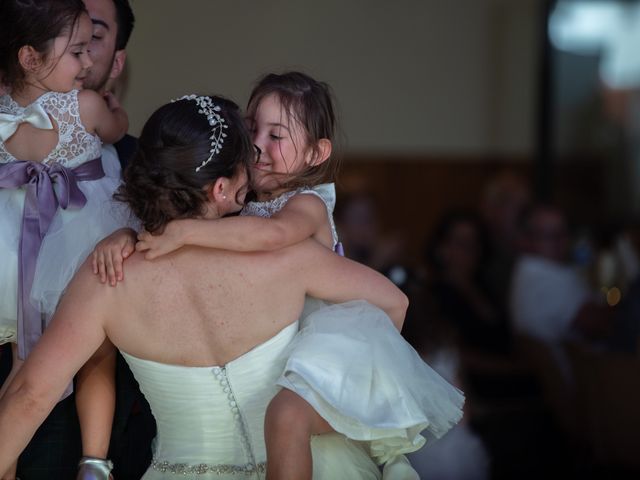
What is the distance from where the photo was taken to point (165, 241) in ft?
6.57

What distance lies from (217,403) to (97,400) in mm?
337

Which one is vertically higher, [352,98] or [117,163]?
[117,163]

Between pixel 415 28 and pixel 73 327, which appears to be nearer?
pixel 73 327

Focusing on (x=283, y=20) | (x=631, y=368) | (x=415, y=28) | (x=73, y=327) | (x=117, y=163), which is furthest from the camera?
(x=415, y=28)

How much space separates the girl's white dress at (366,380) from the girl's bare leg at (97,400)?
1.56ft

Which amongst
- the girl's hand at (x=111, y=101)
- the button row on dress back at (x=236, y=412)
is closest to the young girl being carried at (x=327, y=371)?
the button row on dress back at (x=236, y=412)

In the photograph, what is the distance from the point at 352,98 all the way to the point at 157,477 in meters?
5.37

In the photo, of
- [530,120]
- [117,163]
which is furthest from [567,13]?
[117,163]

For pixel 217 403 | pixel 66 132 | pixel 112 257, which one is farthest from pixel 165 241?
pixel 66 132

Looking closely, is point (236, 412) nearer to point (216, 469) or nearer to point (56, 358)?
point (216, 469)

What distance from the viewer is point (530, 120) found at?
788cm

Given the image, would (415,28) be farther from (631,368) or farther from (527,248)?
(631,368)

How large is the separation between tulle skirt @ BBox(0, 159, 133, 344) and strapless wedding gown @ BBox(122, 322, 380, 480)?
0.26 meters

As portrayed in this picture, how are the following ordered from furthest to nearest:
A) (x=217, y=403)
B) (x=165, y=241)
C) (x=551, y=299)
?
(x=551, y=299) → (x=217, y=403) → (x=165, y=241)
